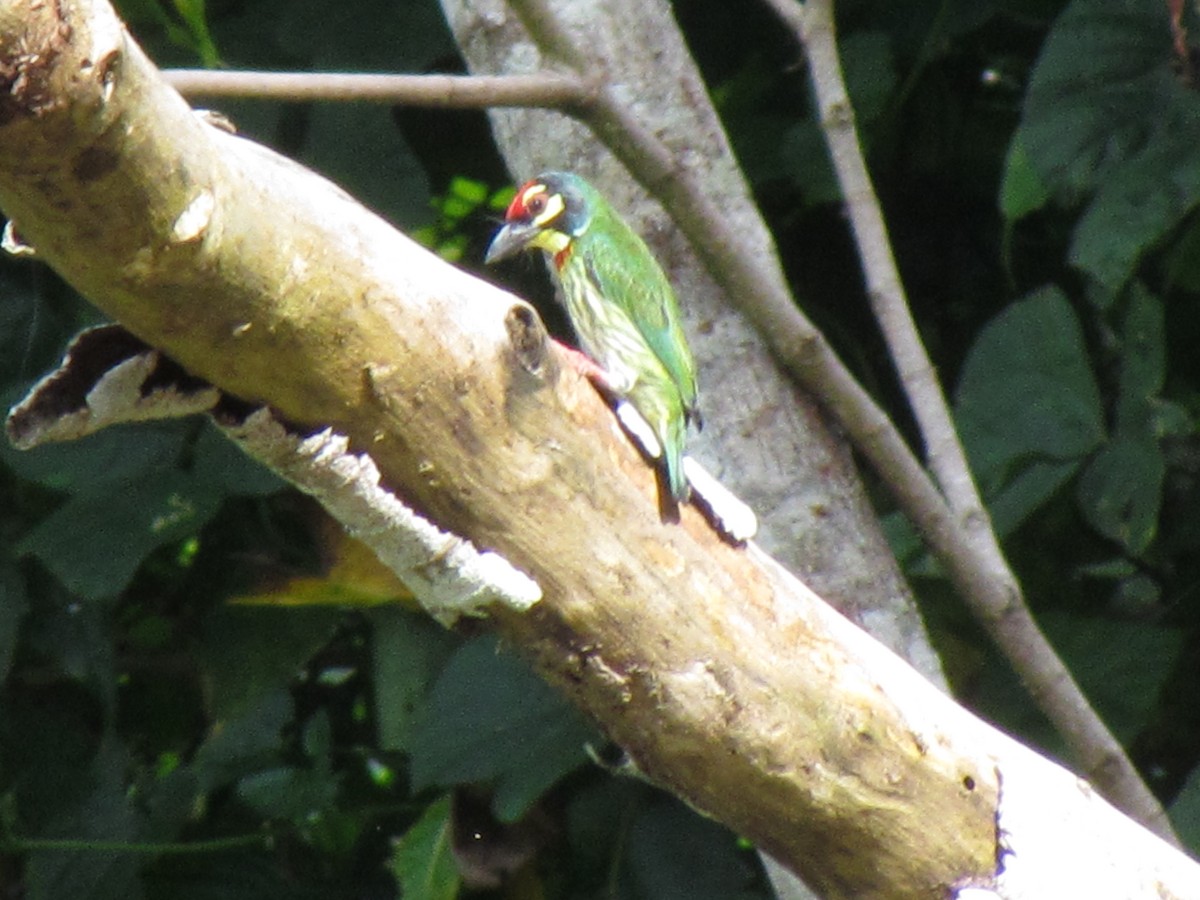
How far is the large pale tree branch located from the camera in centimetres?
122

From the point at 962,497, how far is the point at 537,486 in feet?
3.41

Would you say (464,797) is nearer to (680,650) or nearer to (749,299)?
(749,299)

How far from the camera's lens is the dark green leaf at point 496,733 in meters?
2.93

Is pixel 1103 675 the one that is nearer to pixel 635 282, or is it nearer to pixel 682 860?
pixel 682 860

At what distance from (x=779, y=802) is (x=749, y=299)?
0.76 metres

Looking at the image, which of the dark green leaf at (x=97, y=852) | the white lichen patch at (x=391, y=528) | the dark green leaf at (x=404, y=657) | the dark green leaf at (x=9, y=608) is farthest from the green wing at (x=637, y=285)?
the dark green leaf at (x=97, y=852)

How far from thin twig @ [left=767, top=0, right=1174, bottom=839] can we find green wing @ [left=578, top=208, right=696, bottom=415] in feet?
0.97

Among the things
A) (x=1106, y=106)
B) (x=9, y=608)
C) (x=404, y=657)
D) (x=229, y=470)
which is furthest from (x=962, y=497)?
(x=9, y=608)

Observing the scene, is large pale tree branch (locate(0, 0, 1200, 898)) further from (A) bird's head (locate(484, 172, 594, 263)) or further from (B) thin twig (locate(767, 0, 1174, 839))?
(A) bird's head (locate(484, 172, 594, 263))

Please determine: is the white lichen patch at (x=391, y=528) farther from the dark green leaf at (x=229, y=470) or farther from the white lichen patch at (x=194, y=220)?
the dark green leaf at (x=229, y=470)

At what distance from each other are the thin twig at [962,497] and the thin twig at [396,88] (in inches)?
20.1

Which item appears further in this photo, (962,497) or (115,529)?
(115,529)

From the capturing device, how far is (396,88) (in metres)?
2.08

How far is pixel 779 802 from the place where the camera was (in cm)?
183
